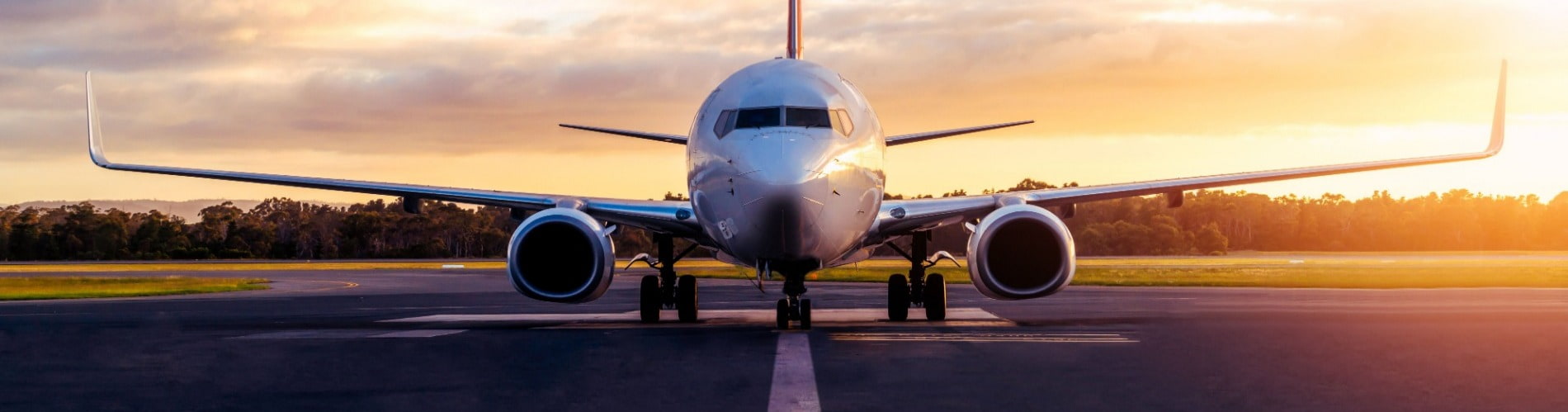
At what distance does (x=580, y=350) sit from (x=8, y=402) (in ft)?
17.9

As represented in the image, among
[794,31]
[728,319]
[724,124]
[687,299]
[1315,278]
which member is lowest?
[1315,278]

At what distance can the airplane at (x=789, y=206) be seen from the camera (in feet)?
48.7

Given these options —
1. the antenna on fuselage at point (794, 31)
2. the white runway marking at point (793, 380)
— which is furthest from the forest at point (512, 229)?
the white runway marking at point (793, 380)

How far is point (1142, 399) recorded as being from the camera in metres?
9.03

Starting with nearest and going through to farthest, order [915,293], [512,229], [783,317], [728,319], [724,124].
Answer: [724,124]
[783,317]
[915,293]
[728,319]
[512,229]

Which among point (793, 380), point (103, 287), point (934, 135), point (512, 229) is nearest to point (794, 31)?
point (934, 135)

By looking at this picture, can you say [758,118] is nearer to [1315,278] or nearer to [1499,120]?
[1499,120]

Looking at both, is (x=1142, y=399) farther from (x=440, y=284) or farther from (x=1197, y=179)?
(x=440, y=284)

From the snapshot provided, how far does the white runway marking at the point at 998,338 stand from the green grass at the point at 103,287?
83.6 feet

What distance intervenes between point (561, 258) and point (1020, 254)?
5892 millimetres

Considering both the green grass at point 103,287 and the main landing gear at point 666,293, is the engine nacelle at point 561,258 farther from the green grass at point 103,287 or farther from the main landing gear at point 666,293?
the green grass at point 103,287

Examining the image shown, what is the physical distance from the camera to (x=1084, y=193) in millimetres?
20656

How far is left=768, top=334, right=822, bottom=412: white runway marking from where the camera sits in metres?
8.90

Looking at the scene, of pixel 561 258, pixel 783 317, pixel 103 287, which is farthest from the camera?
pixel 103 287
